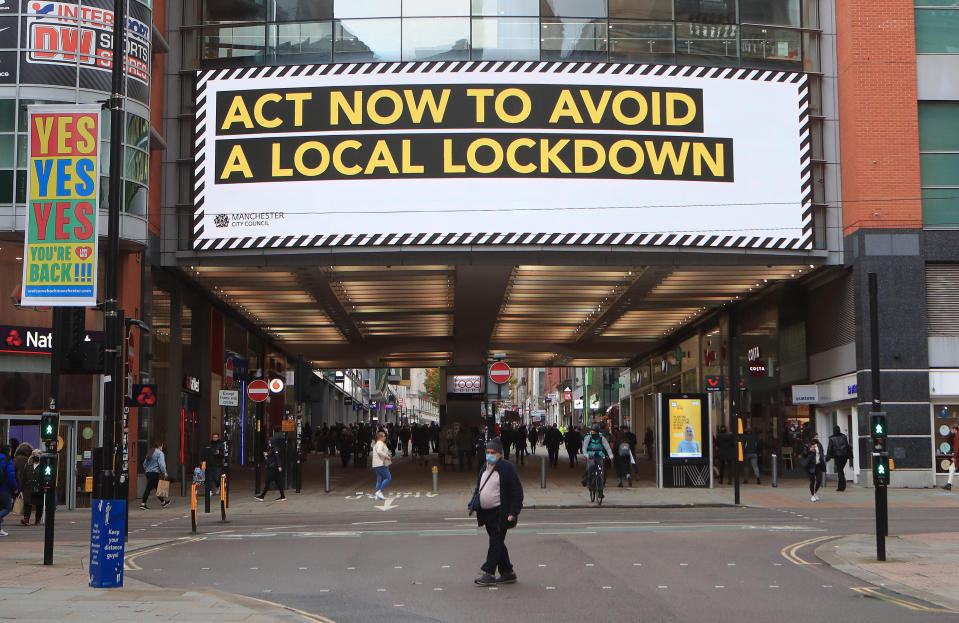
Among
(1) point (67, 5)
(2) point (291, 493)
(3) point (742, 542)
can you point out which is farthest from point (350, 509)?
(1) point (67, 5)

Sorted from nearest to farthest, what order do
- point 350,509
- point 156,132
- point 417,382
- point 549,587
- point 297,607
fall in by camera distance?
point 297,607 → point 549,587 → point 350,509 → point 156,132 → point 417,382

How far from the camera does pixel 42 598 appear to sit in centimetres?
1121

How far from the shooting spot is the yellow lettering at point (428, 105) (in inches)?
1199

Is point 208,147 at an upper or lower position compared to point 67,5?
lower

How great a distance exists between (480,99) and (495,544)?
19910 millimetres

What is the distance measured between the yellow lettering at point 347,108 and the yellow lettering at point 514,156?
13.9ft

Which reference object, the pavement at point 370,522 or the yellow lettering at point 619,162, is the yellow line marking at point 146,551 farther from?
the yellow lettering at point 619,162

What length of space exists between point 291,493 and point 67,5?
46.2 ft

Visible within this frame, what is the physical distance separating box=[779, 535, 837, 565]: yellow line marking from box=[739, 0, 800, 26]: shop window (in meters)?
19.1

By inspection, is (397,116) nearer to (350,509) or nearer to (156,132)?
(156,132)

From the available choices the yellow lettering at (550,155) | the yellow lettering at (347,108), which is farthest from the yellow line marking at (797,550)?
the yellow lettering at (347,108)

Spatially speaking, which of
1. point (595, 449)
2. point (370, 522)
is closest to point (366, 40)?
point (595, 449)

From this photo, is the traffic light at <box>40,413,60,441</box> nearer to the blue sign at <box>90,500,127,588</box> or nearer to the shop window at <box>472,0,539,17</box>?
the blue sign at <box>90,500,127,588</box>

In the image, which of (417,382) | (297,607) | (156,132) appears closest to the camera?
(297,607)
